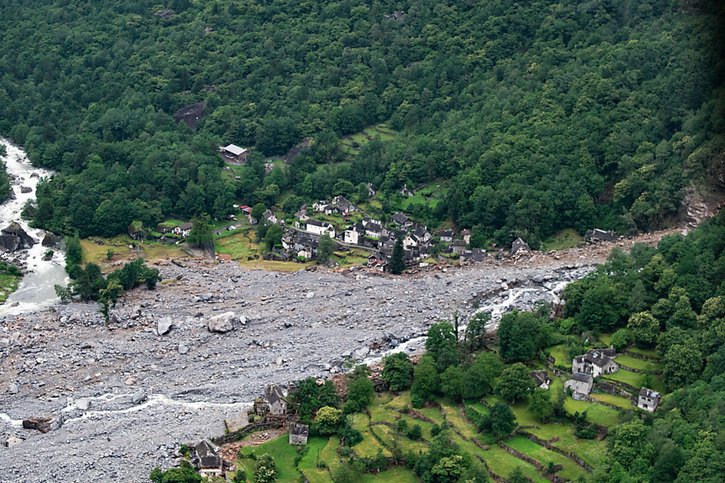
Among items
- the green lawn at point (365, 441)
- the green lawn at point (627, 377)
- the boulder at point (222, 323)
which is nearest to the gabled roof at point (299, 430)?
the green lawn at point (365, 441)

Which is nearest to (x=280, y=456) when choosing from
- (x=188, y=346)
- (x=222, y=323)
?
(x=188, y=346)

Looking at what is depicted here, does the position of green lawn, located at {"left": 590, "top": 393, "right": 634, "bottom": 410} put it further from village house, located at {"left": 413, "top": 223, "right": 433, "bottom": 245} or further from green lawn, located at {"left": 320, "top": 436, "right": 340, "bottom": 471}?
village house, located at {"left": 413, "top": 223, "right": 433, "bottom": 245}

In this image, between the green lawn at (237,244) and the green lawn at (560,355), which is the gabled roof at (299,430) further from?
the green lawn at (237,244)

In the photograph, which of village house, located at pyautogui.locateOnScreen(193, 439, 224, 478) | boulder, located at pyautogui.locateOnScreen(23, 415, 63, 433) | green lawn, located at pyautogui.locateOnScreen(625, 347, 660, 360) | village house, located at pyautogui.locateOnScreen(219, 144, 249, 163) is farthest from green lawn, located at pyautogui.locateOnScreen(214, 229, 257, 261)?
green lawn, located at pyautogui.locateOnScreen(625, 347, 660, 360)

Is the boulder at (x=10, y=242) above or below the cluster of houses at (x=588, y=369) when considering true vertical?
below

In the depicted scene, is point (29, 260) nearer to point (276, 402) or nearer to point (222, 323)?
point (222, 323)
